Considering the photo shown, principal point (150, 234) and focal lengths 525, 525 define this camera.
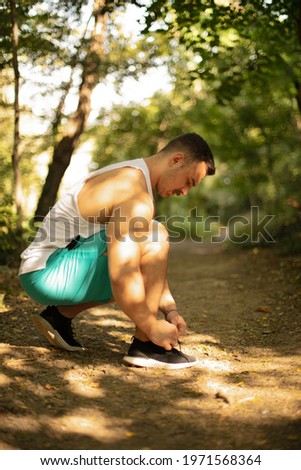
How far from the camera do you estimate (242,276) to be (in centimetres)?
716

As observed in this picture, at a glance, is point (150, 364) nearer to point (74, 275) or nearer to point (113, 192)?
point (74, 275)

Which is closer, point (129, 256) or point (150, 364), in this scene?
point (129, 256)

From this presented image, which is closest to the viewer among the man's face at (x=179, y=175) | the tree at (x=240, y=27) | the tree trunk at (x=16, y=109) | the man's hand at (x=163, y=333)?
the man's hand at (x=163, y=333)

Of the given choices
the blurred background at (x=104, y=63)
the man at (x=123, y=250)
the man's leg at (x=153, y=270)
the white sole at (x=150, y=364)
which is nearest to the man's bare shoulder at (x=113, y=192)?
the man at (x=123, y=250)

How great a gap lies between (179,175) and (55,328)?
117 centimetres

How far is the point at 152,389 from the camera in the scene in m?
2.65

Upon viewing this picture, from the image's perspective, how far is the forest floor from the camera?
6.91 ft

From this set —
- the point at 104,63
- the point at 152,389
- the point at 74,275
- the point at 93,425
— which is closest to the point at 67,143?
the point at 104,63

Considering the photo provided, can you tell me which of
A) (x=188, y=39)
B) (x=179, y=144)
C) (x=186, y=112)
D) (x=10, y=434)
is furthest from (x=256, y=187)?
(x=10, y=434)

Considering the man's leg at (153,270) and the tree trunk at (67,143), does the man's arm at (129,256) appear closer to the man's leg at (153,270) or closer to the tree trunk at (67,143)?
the man's leg at (153,270)

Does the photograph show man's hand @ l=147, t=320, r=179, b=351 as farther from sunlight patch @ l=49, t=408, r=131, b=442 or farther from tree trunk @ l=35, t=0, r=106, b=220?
tree trunk @ l=35, t=0, r=106, b=220

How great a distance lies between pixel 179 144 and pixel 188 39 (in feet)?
11.1

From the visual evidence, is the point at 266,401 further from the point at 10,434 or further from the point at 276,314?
the point at 276,314

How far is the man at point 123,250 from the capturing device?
2688 millimetres
